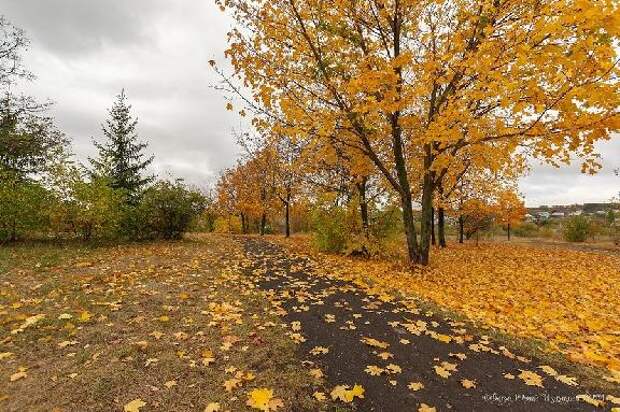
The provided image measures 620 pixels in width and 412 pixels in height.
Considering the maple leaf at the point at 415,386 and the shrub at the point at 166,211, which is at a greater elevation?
the shrub at the point at 166,211

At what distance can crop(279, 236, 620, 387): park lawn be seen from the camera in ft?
18.1

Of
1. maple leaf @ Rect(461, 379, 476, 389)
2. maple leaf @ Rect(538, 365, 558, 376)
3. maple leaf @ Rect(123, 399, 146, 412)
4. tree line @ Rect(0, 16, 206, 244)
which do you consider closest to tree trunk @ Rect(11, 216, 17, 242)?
tree line @ Rect(0, 16, 206, 244)

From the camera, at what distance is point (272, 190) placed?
2781cm

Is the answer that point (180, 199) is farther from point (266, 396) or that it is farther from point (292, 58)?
point (266, 396)

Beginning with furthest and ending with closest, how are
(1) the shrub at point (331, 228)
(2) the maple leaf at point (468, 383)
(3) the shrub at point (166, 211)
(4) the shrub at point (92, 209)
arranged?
(3) the shrub at point (166, 211)
(4) the shrub at point (92, 209)
(1) the shrub at point (331, 228)
(2) the maple leaf at point (468, 383)

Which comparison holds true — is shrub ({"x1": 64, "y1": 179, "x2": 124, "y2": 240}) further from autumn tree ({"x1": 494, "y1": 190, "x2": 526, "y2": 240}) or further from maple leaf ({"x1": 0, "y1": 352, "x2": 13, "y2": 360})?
autumn tree ({"x1": 494, "y1": 190, "x2": 526, "y2": 240})

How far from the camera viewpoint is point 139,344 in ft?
17.2

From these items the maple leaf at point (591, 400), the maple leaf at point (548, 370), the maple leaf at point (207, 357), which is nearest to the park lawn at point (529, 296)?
the maple leaf at point (548, 370)

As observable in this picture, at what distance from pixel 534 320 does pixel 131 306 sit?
24.1 ft

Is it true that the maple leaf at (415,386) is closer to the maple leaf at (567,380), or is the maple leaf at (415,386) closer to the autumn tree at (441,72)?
the maple leaf at (567,380)

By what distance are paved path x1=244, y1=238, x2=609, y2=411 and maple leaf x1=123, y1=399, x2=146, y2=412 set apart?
1910mm

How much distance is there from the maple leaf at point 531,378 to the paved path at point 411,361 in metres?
0.02

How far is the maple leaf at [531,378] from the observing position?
171 inches

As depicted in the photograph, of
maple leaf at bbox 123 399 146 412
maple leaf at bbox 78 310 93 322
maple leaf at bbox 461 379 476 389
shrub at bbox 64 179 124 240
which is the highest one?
shrub at bbox 64 179 124 240
